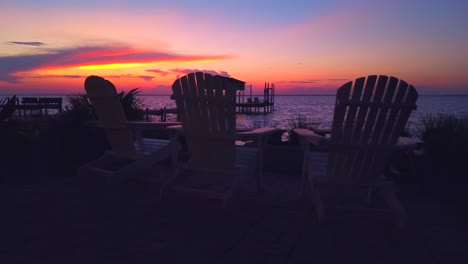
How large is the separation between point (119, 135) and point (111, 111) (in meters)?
0.26

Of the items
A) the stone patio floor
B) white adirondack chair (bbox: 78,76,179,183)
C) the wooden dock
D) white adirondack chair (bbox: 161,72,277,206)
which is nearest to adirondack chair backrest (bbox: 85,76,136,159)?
white adirondack chair (bbox: 78,76,179,183)

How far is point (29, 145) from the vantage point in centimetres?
465

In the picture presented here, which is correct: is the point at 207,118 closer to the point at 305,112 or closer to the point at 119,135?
the point at 119,135

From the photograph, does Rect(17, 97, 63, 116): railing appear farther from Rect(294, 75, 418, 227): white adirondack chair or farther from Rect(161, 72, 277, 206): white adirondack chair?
Rect(294, 75, 418, 227): white adirondack chair

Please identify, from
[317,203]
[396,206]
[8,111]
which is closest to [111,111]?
[8,111]

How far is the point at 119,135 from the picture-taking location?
4.09 metres

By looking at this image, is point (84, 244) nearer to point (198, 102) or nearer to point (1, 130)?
point (198, 102)

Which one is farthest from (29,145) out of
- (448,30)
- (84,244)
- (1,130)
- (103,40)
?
(448,30)

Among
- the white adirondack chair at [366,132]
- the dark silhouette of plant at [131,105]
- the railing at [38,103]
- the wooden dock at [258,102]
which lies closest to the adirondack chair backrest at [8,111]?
the dark silhouette of plant at [131,105]

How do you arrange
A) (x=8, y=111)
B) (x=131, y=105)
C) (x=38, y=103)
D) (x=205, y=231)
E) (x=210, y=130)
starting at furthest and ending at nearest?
(x=38, y=103) < (x=131, y=105) < (x=8, y=111) < (x=210, y=130) < (x=205, y=231)

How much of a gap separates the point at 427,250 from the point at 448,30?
8527mm

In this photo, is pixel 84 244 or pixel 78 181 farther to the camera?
pixel 78 181

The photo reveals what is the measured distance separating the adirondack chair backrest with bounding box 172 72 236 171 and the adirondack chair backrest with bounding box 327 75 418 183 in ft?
2.76

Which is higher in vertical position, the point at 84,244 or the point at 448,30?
the point at 448,30
